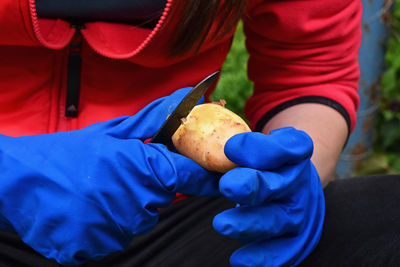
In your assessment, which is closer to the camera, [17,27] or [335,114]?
[17,27]

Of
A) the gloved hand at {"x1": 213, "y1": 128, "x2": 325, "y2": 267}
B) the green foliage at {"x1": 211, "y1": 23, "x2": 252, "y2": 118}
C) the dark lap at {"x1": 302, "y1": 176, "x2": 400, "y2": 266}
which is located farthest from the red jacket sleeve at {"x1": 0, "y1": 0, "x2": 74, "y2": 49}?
the green foliage at {"x1": 211, "y1": 23, "x2": 252, "y2": 118}

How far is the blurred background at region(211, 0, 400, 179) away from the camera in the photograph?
93.2 inches

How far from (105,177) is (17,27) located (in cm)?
37

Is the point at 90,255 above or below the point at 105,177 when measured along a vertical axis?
below

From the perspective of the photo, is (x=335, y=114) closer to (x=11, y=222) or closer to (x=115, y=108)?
(x=115, y=108)

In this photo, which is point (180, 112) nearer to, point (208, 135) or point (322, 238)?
point (208, 135)

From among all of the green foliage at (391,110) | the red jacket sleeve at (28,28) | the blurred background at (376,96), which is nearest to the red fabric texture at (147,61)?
the red jacket sleeve at (28,28)

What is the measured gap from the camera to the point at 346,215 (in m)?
1.04

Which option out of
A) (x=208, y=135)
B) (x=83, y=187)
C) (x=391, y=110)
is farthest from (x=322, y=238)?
(x=391, y=110)

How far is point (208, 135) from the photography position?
0.88 metres

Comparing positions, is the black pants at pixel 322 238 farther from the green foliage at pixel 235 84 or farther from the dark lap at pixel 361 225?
the green foliage at pixel 235 84

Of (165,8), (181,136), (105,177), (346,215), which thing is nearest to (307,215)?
(346,215)

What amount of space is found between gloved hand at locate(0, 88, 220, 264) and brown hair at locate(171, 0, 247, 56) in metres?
0.30

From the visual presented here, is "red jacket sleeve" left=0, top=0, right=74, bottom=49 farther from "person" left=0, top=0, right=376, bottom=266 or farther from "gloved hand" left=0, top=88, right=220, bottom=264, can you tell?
"gloved hand" left=0, top=88, right=220, bottom=264
